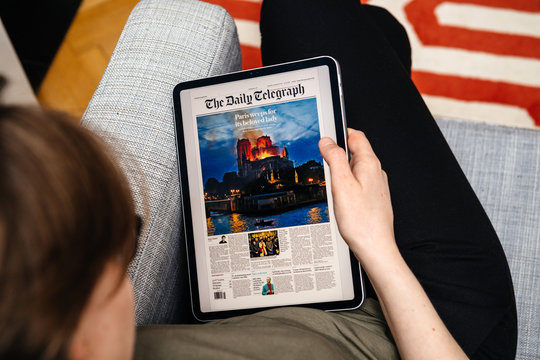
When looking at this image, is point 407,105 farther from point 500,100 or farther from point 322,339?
point 500,100

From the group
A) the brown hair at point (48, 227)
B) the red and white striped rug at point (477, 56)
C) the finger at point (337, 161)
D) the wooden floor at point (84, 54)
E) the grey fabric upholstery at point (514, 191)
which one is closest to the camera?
the brown hair at point (48, 227)

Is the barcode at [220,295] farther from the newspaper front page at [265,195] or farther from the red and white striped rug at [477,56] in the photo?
the red and white striped rug at [477,56]

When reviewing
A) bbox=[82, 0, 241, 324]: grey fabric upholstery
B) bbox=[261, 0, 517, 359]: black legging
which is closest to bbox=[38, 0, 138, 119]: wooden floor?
bbox=[82, 0, 241, 324]: grey fabric upholstery

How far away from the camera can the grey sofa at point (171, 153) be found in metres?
0.53

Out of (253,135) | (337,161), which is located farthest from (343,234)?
(253,135)

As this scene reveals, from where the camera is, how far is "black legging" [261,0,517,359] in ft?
1.73

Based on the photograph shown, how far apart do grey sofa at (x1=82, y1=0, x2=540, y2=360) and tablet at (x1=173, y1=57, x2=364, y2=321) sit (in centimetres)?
4

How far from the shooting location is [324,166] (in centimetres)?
53

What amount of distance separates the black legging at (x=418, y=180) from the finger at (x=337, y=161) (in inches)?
5.0

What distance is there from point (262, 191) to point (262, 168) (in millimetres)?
35

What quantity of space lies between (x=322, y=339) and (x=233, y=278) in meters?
0.17

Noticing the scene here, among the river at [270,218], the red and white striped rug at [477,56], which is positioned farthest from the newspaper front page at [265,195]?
the red and white striped rug at [477,56]

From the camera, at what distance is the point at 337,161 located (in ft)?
1.52

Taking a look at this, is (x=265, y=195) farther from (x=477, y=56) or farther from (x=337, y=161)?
(x=477, y=56)
